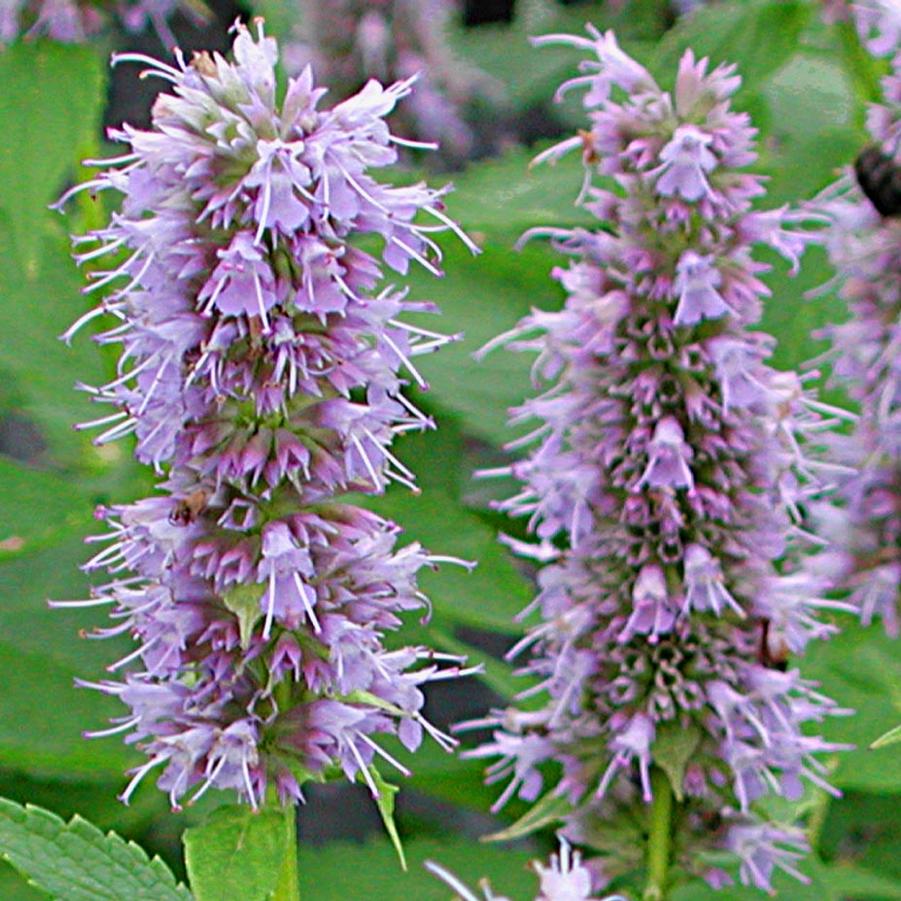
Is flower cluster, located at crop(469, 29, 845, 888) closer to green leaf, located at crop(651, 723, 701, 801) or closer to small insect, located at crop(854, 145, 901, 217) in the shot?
green leaf, located at crop(651, 723, 701, 801)

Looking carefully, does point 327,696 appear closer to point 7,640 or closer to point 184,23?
point 7,640

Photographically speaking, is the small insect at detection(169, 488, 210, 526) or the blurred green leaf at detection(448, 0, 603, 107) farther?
the blurred green leaf at detection(448, 0, 603, 107)

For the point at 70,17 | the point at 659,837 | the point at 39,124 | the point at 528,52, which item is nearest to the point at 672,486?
the point at 659,837

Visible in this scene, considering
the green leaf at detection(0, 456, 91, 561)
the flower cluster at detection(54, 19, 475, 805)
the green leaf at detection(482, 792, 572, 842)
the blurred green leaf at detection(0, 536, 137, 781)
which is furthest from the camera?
the green leaf at detection(0, 456, 91, 561)

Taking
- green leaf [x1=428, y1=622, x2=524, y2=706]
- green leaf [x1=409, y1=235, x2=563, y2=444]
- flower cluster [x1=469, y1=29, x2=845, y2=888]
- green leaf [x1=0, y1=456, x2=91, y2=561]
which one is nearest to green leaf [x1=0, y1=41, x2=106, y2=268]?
green leaf [x1=0, y1=456, x2=91, y2=561]

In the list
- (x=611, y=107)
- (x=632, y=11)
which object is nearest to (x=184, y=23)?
(x=632, y=11)

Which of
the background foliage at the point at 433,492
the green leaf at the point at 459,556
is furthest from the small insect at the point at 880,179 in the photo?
the green leaf at the point at 459,556
